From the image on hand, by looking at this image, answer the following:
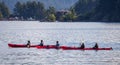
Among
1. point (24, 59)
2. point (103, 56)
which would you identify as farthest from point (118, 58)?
point (24, 59)

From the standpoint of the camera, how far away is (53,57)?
233 feet

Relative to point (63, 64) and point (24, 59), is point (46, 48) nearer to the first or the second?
point (24, 59)

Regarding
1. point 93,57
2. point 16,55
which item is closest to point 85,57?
point 93,57

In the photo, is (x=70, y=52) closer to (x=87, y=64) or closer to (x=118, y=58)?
(x=118, y=58)

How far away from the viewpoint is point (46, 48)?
83.6 m

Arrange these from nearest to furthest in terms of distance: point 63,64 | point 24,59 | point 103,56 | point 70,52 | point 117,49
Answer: point 63,64 < point 24,59 < point 103,56 < point 70,52 < point 117,49

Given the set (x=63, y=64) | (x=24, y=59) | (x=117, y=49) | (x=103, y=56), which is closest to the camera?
(x=63, y=64)

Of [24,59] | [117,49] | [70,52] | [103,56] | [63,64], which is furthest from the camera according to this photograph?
[117,49]

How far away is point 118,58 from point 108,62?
5450mm

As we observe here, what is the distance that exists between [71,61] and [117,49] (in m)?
21.1

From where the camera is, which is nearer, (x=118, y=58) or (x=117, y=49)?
(x=118, y=58)

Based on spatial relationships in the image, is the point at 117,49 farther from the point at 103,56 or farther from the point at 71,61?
the point at 71,61

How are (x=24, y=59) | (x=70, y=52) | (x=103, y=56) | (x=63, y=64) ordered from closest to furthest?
(x=63, y=64) → (x=24, y=59) → (x=103, y=56) → (x=70, y=52)

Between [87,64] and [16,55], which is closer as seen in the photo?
[87,64]
